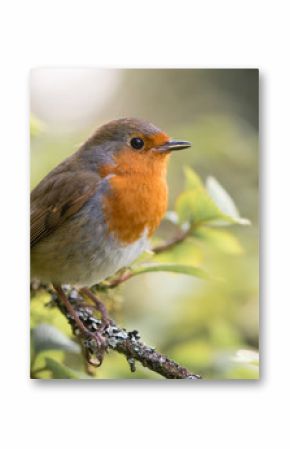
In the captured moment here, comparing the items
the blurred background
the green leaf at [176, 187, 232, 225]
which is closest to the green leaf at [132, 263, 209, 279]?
the blurred background

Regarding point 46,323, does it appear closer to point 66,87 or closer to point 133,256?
point 133,256

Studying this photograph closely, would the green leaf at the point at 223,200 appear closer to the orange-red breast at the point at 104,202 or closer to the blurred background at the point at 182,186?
the blurred background at the point at 182,186

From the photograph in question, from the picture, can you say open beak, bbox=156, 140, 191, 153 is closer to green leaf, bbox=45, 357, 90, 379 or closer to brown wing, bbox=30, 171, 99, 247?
→ brown wing, bbox=30, 171, 99, 247

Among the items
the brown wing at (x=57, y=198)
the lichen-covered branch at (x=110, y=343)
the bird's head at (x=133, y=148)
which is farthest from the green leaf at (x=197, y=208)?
the lichen-covered branch at (x=110, y=343)

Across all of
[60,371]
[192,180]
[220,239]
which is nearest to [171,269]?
[220,239]

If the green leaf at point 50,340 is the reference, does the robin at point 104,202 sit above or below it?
above
